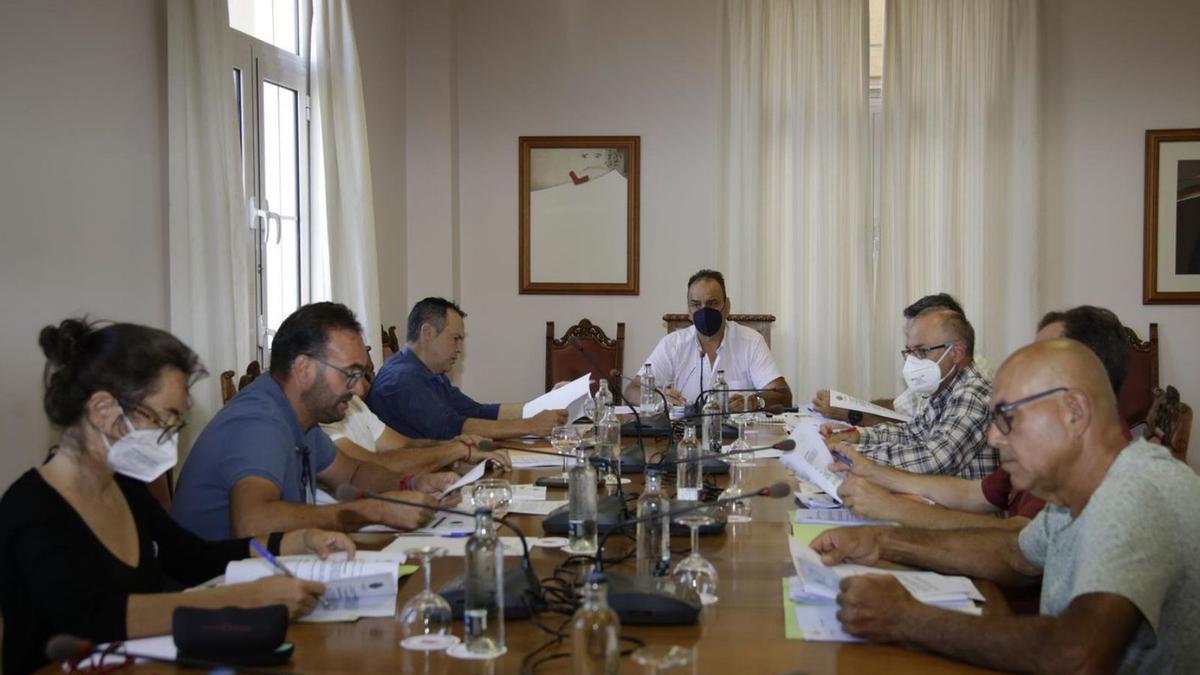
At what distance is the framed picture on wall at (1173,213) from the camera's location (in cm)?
646

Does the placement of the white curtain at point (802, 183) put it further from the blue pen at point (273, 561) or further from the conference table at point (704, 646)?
the blue pen at point (273, 561)

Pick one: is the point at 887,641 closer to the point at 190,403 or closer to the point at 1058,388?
the point at 1058,388

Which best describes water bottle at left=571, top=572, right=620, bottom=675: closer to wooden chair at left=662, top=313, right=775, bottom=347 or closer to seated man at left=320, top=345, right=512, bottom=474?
seated man at left=320, top=345, right=512, bottom=474

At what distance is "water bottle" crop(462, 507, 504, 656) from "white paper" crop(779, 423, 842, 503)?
130 cm

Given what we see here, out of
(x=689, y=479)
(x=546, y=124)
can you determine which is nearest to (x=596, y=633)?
(x=689, y=479)

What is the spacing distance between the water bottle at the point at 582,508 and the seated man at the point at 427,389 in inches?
69.3

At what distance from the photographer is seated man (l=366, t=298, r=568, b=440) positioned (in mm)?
4402

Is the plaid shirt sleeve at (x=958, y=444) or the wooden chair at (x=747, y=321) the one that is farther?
the wooden chair at (x=747, y=321)

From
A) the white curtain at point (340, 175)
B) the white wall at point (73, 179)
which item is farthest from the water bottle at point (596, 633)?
the white curtain at point (340, 175)

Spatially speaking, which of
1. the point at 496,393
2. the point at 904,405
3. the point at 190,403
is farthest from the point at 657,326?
the point at 190,403

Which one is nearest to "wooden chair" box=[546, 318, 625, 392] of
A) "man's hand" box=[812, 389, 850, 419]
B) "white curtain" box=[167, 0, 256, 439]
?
"man's hand" box=[812, 389, 850, 419]

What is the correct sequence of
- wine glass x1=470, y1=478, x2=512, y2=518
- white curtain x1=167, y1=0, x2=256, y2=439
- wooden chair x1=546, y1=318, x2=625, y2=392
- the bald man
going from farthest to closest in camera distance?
wooden chair x1=546, y1=318, x2=625, y2=392
white curtain x1=167, y1=0, x2=256, y2=439
wine glass x1=470, y1=478, x2=512, y2=518
the bald man

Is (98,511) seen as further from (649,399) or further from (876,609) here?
(649,399)

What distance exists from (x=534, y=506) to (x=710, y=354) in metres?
2.79
